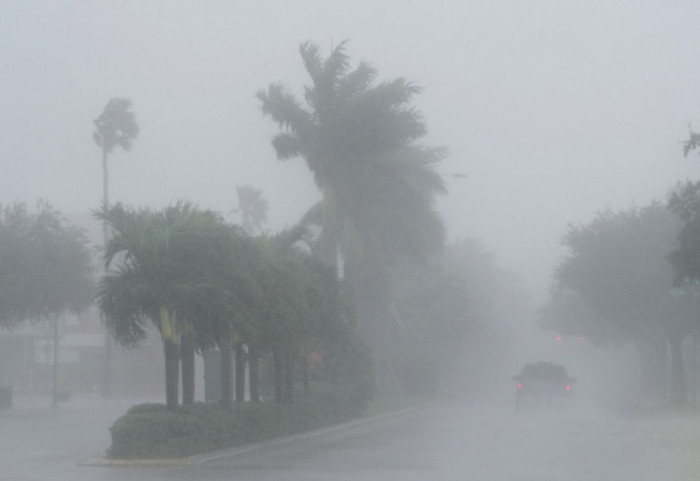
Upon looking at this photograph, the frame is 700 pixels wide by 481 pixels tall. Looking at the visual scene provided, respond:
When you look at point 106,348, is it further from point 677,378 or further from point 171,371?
point 171,371

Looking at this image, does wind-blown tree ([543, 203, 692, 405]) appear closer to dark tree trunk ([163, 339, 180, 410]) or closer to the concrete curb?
the concrete curb

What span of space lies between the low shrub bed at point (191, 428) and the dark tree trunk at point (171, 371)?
9.1 inches

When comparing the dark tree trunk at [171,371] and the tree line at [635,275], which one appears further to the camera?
the tree line at [635,275]

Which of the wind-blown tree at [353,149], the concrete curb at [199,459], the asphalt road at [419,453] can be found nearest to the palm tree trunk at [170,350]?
the concrete curb at [199,459]

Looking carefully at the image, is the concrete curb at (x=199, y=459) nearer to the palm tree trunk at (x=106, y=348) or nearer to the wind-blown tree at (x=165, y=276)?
the wind-blown tree at (x=165, y=276)

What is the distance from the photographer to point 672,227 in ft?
173

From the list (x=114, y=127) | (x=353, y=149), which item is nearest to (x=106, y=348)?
(x=114, y=127)

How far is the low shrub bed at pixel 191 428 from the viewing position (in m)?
22.9

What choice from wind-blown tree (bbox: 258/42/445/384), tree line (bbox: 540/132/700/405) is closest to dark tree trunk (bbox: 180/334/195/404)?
wind-blown tree (bbox: 258/42/445/384)

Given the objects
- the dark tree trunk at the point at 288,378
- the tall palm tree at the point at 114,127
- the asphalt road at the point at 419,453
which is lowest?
the asphalt road at the point at 419,453

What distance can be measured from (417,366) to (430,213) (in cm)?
1874

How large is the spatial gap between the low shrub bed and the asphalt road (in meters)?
0.51

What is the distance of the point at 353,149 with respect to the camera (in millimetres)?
42938

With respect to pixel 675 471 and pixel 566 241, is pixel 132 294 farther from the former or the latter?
pixel 566 241
